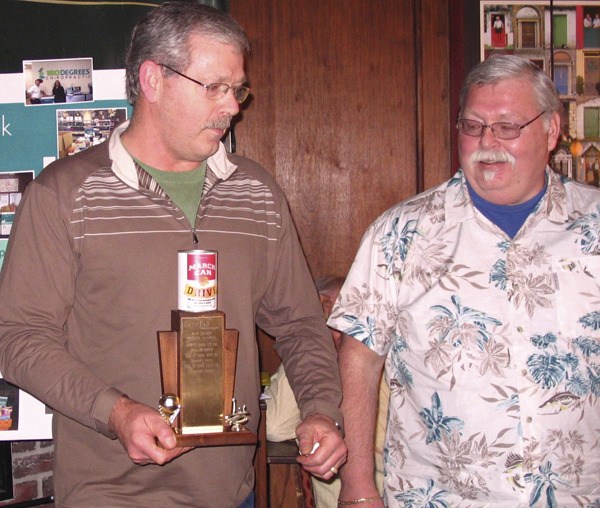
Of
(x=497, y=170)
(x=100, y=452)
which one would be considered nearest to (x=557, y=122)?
(x=497, y=170)

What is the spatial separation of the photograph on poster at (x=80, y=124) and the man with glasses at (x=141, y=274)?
669 mm

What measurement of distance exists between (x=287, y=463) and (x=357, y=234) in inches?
38.8

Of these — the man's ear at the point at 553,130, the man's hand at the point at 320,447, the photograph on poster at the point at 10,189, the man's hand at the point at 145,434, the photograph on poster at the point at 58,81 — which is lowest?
the man's hand at the point at 320,447

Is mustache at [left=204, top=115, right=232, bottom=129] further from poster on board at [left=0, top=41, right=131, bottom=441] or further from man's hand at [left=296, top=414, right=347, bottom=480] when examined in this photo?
poster on board at [left=0, top=41, right=131, bottom=441]

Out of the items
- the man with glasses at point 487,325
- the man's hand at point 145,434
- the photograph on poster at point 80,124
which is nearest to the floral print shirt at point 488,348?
the man with glasses at point 487,325

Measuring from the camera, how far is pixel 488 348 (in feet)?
5.84

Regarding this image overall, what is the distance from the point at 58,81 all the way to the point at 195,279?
1.23 m

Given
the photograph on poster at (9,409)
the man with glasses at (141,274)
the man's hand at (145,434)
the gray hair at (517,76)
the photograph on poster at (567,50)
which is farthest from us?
the photograph on poster at (567,50)

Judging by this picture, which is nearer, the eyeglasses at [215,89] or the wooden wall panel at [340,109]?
the eyeglasses at [215,89]

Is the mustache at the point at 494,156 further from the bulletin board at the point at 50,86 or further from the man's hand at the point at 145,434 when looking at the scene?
the bulletin board at the point at 50,86

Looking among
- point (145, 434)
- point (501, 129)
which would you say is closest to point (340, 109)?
point (501, 129)

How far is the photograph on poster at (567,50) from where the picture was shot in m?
3.23

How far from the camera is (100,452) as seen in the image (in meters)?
1.72

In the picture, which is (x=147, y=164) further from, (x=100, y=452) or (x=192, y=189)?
(x=100, y=452)
